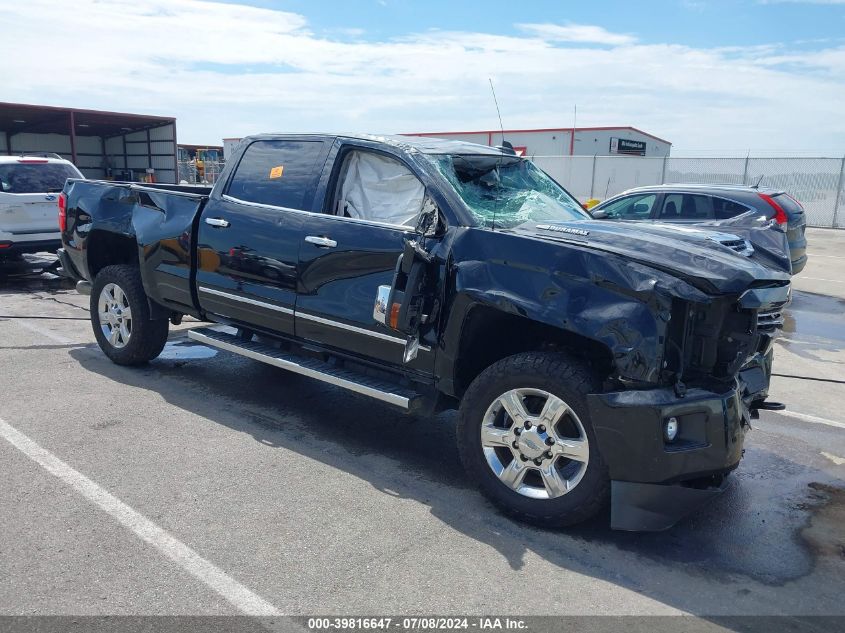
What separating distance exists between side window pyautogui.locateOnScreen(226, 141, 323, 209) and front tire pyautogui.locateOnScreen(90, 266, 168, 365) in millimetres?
1381

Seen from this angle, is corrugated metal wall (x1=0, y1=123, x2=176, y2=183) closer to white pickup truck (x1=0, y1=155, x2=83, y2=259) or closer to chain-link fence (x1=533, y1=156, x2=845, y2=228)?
chain-link fence (x1=533, y1=156, x2=845, y2=228)

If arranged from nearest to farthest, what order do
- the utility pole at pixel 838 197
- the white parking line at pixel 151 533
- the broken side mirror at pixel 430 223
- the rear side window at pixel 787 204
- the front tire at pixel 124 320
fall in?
the white parking line at pixel 151 533 → the broken side mirror at pixel 430 223 → the front tire at pixel 124 320 → the rear side window at pixel 787 204 → the utility pole at pixel 838 197

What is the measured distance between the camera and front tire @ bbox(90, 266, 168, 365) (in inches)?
249

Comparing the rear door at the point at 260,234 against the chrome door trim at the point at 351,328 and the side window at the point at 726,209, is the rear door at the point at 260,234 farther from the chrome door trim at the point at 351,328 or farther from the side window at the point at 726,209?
the side window at the point at 726,209

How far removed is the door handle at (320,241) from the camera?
4805 mm

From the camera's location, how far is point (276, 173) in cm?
544

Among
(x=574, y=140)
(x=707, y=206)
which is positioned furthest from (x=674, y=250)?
(x=574, y=140)

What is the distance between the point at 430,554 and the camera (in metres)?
3.62

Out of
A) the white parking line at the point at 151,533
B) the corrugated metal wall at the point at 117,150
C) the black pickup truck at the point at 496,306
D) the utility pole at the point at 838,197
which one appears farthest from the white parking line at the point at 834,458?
the corrugated metal wall at the point at 117,150

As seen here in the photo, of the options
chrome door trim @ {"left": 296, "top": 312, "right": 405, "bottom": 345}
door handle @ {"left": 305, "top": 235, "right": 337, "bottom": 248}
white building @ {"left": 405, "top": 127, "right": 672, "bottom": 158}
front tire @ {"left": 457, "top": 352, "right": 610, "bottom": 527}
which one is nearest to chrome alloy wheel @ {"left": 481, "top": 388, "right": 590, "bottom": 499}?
front tire @ {"left": 457, "top": 352, "right": 610, "bottom": 527}

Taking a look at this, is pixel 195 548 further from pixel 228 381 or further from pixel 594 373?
pixel 228 381

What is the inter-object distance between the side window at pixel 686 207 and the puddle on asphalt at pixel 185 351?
20.9 feet

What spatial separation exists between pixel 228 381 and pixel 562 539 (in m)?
3.53

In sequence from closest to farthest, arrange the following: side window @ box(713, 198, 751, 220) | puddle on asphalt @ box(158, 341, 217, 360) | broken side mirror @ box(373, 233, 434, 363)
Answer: broken side mirror @ box(373, 233, 434, 363) < puddle on asphalt @ box(158, 341, 217, 360) < side window @ box(713, 198, 751, 220)
